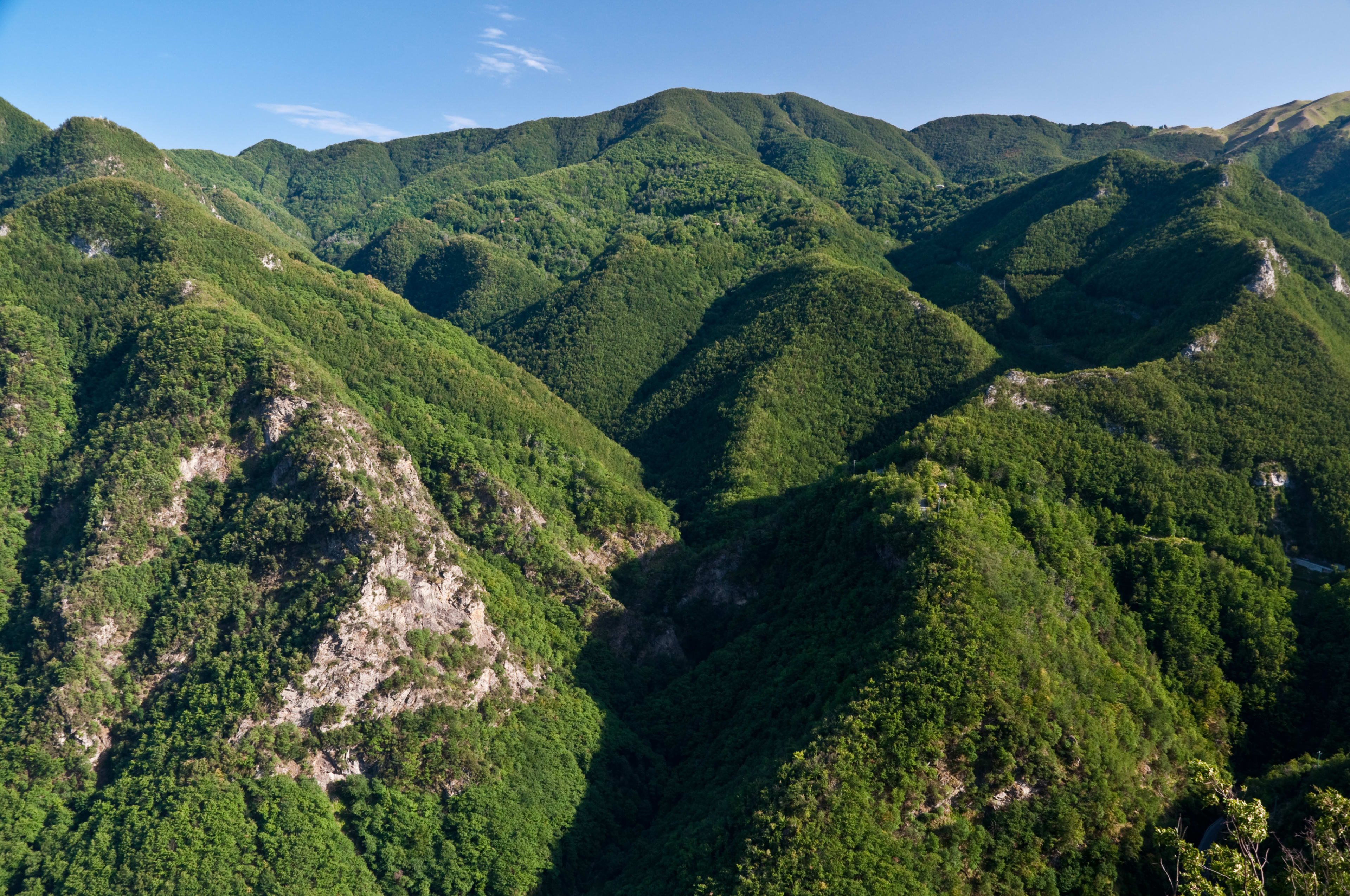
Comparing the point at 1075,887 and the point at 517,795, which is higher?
the point at 1075,887

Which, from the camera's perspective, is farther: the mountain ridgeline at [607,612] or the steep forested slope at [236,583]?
the steep forested slope at [236,583]

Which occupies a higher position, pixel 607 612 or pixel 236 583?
pixel 607 612

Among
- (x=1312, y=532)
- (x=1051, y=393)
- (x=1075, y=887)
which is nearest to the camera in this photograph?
(x=1075, y=887)

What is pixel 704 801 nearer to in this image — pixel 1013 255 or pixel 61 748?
pixel 61 748

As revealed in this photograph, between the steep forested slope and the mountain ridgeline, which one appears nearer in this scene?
the mountain ridgeline

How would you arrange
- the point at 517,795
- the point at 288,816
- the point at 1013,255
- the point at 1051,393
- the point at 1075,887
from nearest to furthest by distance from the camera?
the point at 1075,887 < the point at 288,816 < the point at 517,795 < the point at 1051,393 < the point at 1013,255

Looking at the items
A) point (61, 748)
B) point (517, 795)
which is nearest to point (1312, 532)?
point (517, 795)

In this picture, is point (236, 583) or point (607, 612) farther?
point (607, 612)

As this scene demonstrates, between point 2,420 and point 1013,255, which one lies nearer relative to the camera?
point 2,420
